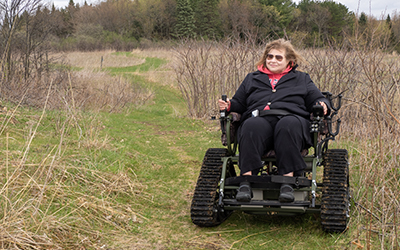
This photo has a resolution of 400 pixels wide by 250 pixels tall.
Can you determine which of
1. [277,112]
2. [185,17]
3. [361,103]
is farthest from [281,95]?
[185,17]

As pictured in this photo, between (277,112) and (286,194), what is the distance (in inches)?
31.5

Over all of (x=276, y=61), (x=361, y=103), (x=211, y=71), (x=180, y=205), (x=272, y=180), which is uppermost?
(x=276, y=61)

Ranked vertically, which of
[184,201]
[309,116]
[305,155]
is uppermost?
[309,116]

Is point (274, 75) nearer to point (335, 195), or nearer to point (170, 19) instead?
point (335, 195)

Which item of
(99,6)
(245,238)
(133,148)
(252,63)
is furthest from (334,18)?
(99,6)

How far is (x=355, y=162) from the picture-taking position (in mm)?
4887

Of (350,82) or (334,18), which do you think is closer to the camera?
(350,82)

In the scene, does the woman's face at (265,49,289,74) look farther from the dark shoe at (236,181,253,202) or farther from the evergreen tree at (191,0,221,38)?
the evergreen tree at (191,0,221,38)

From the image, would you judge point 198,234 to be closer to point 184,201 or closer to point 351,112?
point 184,201

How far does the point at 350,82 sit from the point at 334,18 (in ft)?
103

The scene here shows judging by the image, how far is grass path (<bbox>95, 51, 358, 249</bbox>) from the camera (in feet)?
11.3

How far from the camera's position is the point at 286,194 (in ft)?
10.8

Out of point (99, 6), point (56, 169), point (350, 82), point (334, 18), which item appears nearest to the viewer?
point (56, 169)

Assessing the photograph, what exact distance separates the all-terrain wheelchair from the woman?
0.30 ft
